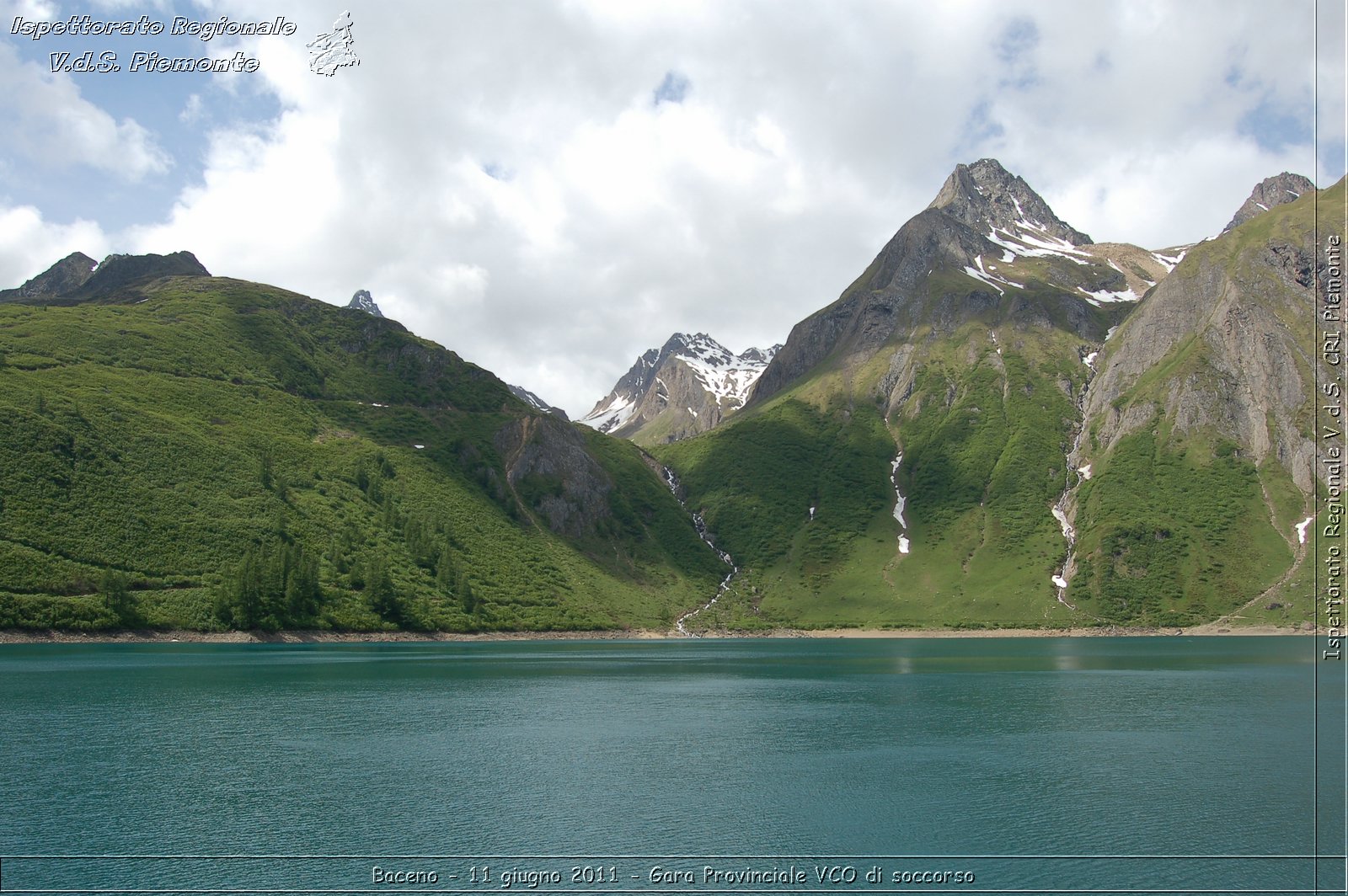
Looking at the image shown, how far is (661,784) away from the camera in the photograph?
5266 centimetres

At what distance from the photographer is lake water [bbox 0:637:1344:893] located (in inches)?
1489

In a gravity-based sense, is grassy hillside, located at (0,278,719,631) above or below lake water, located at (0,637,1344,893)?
above

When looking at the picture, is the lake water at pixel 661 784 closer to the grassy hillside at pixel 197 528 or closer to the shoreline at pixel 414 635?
the shoreline at pixel 414 635

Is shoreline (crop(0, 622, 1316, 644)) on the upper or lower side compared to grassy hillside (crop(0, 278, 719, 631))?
lower

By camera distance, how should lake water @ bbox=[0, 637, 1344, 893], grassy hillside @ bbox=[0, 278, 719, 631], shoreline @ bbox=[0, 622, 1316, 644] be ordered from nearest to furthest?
lake water @ bbox=[0, 637, 1344, 893], shoreline @ bbox=[0, 622, 1316, 644], grassy hillside @ bbox=[0, 278, 719, 631]

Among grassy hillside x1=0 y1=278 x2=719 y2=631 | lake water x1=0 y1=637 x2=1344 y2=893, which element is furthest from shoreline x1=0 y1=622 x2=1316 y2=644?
lake water x1=0 y1=637 x2=1344 y2=893

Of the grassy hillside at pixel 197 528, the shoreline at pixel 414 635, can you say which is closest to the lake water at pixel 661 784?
the shoreline at pixel 414 635

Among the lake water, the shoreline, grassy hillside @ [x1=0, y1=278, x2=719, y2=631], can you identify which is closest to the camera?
the lake water

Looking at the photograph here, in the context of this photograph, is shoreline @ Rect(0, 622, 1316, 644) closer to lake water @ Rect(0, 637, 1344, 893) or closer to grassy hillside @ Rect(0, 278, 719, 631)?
grassy hillside @ Rect(0, 278, 719, 631)

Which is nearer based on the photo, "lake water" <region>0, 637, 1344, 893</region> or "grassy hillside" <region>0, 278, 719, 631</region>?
"lake water" <region>0, 637, 1344, 893</region>

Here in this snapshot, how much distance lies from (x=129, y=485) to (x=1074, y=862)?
153376 mm

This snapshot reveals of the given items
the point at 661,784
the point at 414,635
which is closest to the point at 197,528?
the point at 414,635

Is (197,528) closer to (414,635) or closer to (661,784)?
(414,635)

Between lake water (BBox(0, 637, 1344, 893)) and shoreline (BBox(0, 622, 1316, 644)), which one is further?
shoreline (BBox(0, 622, 1316, 644))
